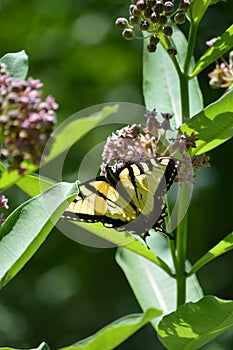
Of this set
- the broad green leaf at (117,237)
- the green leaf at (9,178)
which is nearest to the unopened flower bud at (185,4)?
the broad green leaf at (117,237)

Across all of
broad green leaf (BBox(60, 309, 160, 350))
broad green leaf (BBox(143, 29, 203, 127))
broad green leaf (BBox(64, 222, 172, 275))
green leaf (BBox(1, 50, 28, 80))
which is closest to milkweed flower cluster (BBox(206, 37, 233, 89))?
broad green leaf (BBox(143, 29, 203, 127))

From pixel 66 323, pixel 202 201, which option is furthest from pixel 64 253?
pixel 202 201

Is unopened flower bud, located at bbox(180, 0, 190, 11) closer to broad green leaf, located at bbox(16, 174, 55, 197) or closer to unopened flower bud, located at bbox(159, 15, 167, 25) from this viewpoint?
unopened flower bud, located at bbox(159, 15, 167, 25)

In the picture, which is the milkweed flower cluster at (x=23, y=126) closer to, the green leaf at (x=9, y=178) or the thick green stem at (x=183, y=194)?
the green leaf at (x=9, y=178)

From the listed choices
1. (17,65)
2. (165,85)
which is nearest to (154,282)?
(165,85)

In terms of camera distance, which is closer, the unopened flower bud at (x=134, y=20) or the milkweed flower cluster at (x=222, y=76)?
the unopened flower bud at (x=134, y=20)

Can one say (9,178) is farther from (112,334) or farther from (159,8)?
(159,8)

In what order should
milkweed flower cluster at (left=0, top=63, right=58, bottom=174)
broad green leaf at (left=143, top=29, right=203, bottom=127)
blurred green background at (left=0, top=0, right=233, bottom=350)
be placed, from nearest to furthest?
milkweed flower cluster at (left=0, top=63, right=58, bottom=174) → broad green leaf at (left=143, top=29, right=203, bottom=127) → blurred green background at (left=0, top=0, right=233, bottom=350)
